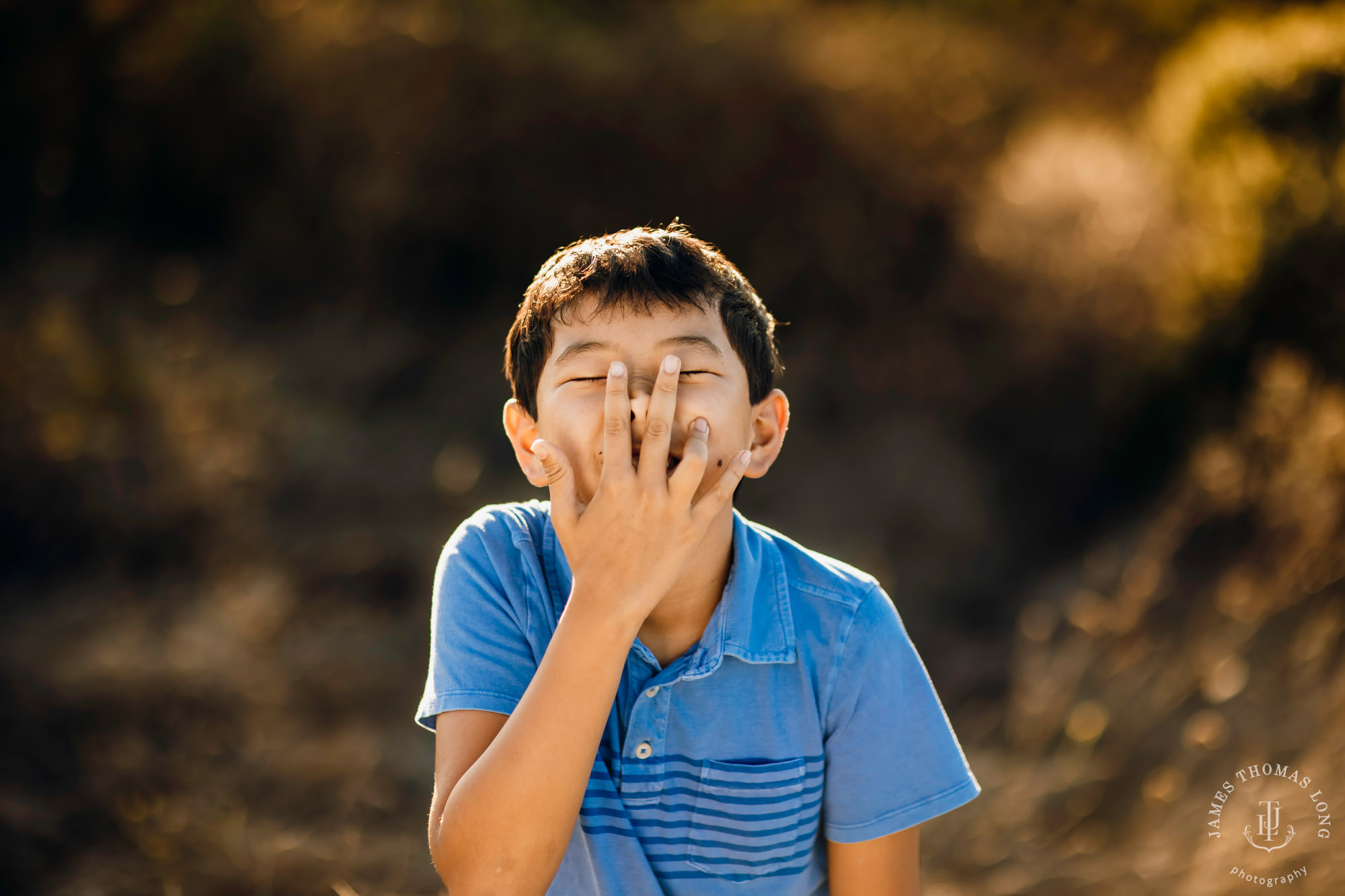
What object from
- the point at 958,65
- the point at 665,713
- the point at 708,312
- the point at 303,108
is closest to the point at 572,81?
the point at 303,108

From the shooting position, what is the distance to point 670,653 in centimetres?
140

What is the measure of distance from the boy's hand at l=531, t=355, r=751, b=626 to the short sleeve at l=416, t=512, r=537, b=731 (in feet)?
0.66

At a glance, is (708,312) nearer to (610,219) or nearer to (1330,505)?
(610,219)

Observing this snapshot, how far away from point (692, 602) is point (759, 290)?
8.80 feet

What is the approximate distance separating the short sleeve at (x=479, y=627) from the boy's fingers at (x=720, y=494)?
33 centimetres

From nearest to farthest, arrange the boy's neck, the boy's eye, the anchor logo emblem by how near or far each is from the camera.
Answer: the boy's eye
the boy's neck
the anchor logo emblem

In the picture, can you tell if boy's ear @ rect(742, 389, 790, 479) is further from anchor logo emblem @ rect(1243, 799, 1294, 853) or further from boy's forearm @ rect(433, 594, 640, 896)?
anchor logo emblem @ rect(1243, 799, 1294, 853)

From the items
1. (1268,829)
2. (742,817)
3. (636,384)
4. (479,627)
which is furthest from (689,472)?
(1268,829)

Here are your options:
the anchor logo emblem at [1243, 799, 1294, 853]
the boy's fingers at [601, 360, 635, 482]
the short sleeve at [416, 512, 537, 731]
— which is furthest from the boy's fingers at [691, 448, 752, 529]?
the anchor logo emblem at [1243, 799, 1294, 853]

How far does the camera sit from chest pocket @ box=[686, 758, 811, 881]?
1265 millimetres


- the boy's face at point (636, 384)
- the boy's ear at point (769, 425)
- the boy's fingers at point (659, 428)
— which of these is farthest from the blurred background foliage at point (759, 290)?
the boy's fingers at point (659, 428)

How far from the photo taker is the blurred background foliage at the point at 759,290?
3.20 metres

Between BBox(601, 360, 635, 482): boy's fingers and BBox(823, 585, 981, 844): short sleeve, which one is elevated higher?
BBox(601, 360, 635, 482): boy's fingers

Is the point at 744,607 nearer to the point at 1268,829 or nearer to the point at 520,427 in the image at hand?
the point at 520,427
